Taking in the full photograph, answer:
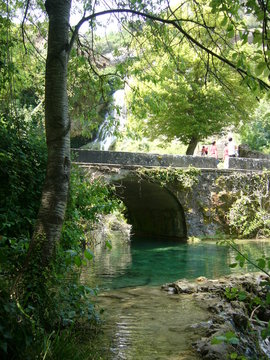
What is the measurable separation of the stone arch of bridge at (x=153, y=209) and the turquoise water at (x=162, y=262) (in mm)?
1564

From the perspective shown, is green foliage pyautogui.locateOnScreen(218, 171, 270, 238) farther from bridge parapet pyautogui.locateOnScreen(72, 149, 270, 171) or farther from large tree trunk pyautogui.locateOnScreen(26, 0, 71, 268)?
large tree trunk pyautogui.locateOnScreen(26, 0, 71, 268)

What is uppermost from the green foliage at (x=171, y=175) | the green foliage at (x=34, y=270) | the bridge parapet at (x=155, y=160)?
the bridge parapet at (x=155, y=160)

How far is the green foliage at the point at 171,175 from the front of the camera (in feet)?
47.2

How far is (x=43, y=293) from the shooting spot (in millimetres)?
3289

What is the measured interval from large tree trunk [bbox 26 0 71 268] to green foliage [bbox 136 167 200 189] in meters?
10.7

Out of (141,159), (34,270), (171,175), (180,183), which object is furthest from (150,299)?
(180,183)

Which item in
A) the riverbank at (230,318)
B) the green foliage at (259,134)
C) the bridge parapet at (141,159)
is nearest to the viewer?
the riverbank at (230,318)

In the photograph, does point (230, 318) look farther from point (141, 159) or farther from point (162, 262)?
point (141, 159)

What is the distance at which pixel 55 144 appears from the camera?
11.0 feet

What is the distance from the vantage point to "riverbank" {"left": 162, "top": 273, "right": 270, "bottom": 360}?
3186mm

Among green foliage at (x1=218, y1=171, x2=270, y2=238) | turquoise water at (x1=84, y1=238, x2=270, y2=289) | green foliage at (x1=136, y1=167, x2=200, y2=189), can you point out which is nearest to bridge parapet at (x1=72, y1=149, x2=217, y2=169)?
green foliage at (x1=136, y1=167, x2=200, y2=189)

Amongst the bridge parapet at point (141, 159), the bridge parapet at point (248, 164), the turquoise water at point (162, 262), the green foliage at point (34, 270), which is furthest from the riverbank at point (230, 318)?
the bridge parapet at point (248, 164)

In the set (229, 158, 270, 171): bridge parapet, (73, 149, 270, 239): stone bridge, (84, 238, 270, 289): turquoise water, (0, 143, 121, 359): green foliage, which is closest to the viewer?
(0, 143, 121, 359): green foliage

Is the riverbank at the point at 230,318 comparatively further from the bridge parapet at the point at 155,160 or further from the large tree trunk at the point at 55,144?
the bridge parapet at the point at 155,160
